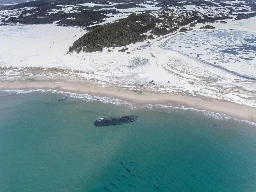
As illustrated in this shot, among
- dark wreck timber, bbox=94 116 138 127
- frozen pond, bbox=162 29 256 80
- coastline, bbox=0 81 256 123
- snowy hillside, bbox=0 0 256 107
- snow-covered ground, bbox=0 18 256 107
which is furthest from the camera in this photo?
frozen pond, bbox=162 29 256 80

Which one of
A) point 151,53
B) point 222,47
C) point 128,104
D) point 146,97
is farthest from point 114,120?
point 222,47

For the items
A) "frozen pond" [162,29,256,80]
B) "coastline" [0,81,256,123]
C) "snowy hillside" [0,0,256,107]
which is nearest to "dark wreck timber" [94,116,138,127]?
"coastline" [0,81,256,123]

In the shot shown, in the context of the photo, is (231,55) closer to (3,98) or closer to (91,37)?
(91,37)

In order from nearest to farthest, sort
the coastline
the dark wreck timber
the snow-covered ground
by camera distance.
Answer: the dark wreck timber, the coastline, the snow-covered ground

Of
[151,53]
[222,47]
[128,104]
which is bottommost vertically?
[128,104]

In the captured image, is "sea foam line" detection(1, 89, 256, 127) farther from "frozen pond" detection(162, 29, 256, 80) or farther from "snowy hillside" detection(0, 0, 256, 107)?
"frozen pond" detection(162, 29, 256, 80)

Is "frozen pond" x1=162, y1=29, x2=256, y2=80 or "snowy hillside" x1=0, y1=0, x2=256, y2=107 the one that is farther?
"frozen pond" x1=162, y1=29, x2=256, y2=80

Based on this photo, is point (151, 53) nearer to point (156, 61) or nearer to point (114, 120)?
point (156, 61)
